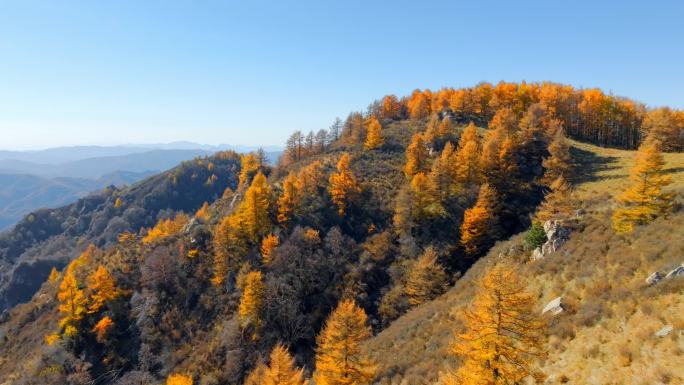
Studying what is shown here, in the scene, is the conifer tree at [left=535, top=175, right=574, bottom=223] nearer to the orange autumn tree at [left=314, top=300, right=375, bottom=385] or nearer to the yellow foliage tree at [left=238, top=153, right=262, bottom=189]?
the orange autumn tree at [left=314, top=300, right=375, bottom=385]

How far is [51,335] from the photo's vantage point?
6106 centimetres

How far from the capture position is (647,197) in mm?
34562

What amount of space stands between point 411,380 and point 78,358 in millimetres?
57832

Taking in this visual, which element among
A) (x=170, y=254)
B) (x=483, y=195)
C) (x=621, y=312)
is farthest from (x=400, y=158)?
(x=621, y=312)

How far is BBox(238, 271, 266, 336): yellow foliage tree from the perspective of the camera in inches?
2024

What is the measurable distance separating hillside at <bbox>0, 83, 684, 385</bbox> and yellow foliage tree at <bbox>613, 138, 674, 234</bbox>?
26cm

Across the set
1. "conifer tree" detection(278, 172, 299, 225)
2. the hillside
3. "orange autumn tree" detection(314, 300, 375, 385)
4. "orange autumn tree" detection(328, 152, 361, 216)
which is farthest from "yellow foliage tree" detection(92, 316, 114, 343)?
"orange autumn tree" detection(314, 300, 375, 385)

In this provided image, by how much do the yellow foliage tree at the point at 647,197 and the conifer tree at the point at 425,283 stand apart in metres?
22.1

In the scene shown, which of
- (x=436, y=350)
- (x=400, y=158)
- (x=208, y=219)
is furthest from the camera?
(x=400, y=158)

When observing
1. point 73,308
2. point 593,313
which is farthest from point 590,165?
point 73,308

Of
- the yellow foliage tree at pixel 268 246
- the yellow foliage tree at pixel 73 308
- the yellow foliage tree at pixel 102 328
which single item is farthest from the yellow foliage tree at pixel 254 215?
the yellow foliage tree at pixel 73 308

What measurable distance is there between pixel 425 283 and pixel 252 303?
25.6 meters

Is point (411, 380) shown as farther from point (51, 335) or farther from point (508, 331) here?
point (51, 335)

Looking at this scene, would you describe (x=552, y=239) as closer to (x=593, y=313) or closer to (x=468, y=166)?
(x=593, y=313)
